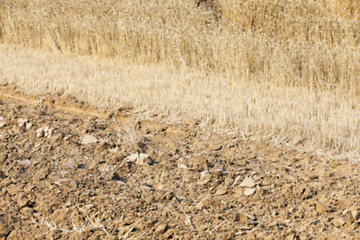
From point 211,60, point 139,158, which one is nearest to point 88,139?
point 139,158

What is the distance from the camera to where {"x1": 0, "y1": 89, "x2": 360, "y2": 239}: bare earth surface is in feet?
10.4

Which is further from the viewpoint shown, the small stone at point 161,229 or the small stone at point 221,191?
the small stone at point 221,191

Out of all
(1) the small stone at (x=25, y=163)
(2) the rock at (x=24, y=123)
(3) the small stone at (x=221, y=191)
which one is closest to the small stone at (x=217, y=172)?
(3) the small stone at (x=221, y=191)

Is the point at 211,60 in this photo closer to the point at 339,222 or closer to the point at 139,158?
the point at 139,158

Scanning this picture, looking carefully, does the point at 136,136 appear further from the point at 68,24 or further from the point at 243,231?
the point at 68,24

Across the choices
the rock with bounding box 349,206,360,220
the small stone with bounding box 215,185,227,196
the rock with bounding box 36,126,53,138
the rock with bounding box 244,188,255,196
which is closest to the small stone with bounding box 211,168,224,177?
the small stone with bounding box 215,185,227,196

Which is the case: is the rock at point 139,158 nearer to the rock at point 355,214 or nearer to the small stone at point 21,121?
the small stone at point 21,121

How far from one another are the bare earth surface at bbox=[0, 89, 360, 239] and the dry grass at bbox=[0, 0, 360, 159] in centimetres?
49

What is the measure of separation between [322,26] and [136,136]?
449 cm

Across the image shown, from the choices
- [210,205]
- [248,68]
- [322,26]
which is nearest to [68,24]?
[248,68]

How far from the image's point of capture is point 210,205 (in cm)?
352

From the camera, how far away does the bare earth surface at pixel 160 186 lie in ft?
10.4

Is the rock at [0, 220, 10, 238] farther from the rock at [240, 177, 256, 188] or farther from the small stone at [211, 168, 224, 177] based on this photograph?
the rock at [240, 177, 256, 188]

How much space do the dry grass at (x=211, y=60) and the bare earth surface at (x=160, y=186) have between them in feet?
1.62
